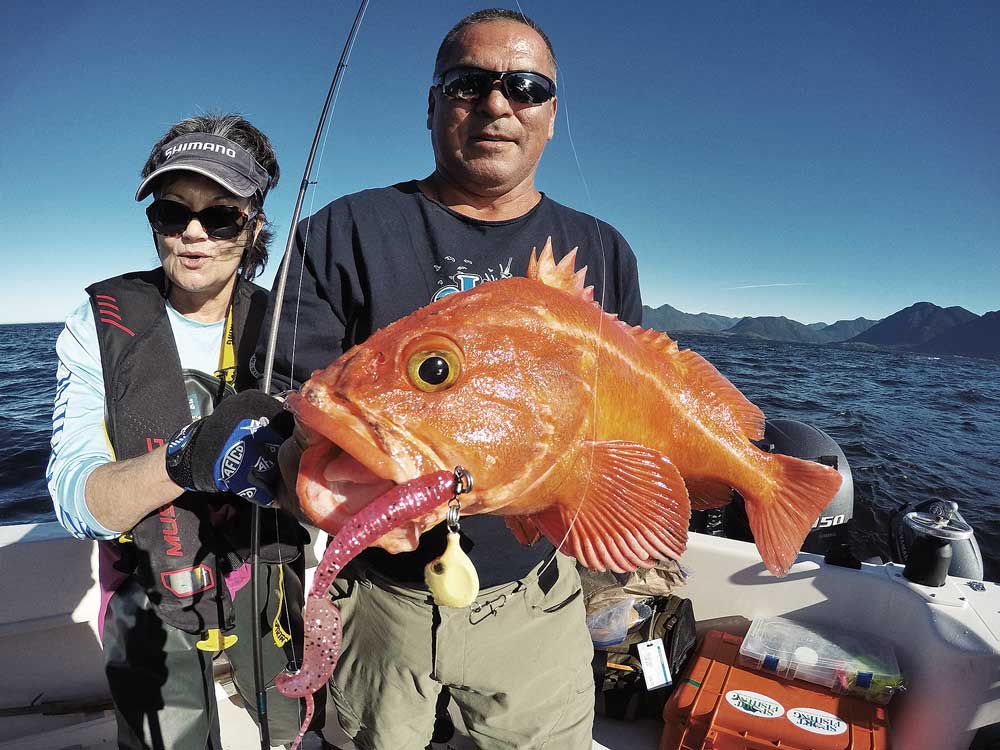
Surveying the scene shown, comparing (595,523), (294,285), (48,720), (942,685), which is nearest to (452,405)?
(595,523)

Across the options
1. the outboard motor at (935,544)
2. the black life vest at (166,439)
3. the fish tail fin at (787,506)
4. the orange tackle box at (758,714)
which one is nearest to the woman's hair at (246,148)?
the black life vest at (166,439)

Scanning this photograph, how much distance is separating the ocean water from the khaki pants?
2919 mm

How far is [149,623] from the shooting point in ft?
7.25

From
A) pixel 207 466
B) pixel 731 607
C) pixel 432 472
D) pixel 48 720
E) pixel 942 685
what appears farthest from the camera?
pixel 731 607

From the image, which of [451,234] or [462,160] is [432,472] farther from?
[462,160]

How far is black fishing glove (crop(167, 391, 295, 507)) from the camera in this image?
1.52 meters

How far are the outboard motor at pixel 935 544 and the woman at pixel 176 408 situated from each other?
11.6 feet

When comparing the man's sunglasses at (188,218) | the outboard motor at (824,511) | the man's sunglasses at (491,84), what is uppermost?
the man's sunglasses at (491,84)

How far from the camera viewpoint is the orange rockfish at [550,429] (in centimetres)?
111

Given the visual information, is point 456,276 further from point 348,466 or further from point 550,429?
point 348,466

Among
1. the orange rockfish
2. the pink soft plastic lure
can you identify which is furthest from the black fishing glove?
the pink soft plastic lure

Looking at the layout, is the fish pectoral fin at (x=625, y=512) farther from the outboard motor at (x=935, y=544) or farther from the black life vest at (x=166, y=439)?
the outboard motor at (x=935, y=544)

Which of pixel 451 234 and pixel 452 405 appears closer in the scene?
pixel 452 405

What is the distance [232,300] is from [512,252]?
1361 mm
